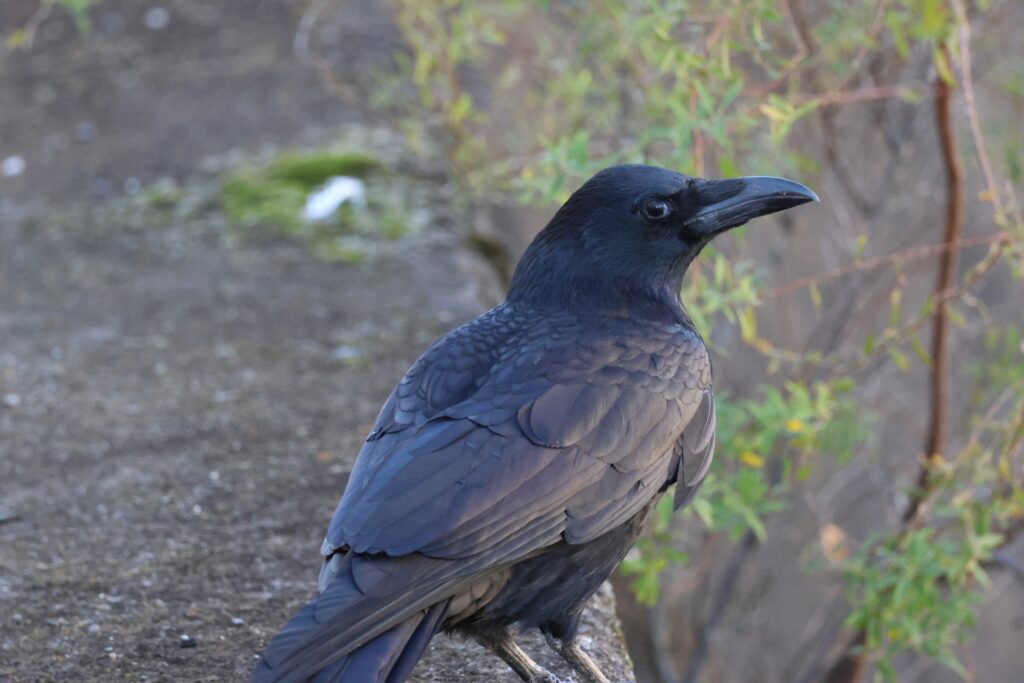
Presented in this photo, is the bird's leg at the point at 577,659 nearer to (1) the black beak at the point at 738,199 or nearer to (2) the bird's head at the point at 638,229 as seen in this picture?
(2) the bird's head at the point at 638,229

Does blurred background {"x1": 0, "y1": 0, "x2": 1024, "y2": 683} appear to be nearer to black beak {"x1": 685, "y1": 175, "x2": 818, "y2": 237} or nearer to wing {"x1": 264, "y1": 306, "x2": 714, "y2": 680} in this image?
black beak {"x1": 685, "y1": 175, "x2": 818, "y2": 237}

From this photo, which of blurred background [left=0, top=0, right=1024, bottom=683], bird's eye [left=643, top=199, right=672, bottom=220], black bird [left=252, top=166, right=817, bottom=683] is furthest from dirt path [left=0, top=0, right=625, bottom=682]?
bird's eye [left=643, top=199, right=672, bottom=220]

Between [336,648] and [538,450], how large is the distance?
554 millimetres

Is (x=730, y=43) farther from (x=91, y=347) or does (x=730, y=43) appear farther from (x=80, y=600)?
(x=91, y=347)

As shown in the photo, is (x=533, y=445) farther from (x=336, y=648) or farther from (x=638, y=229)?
(x=638, y=229)

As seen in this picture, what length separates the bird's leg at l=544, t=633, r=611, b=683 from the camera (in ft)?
8.95

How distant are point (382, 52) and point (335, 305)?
2.37 m

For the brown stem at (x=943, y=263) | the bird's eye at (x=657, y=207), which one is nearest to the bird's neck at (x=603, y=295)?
the bird's eye at (x=657, y=207)

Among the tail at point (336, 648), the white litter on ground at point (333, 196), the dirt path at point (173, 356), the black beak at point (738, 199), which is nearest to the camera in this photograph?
the tail at point (336, 648)

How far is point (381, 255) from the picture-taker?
5.20m

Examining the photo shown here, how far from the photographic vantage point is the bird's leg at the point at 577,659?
2.73 meters

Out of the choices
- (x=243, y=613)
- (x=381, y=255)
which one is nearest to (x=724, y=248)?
(x=381, y=255)

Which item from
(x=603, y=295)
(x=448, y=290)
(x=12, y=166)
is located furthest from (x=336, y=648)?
(x=12, y=166)

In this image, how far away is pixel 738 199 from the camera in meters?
2.85
